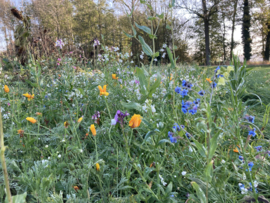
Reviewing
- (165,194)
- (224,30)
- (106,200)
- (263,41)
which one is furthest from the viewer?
(224,30)

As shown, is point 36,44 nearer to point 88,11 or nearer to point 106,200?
point 106,200

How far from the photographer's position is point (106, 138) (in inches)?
59.5

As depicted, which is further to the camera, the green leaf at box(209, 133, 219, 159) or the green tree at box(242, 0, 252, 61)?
the green tree at box(242, 0, 252, 61)

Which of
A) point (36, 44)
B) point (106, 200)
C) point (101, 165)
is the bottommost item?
point (106, 200)

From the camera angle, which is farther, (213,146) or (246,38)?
(246,38)

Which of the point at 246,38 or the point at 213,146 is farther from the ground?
the point at 246,38

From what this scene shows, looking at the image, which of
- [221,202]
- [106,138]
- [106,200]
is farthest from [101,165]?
[221,202]

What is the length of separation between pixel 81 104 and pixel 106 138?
644mm

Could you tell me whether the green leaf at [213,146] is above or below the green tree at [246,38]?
below

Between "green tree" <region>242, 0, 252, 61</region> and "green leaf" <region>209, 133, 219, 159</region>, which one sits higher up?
"green tree" <region>242, 0, 252, 61</region>

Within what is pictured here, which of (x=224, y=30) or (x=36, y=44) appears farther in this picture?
(x=224, y=30)

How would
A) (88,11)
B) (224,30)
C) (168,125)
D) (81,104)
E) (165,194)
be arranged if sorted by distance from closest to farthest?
(165,194) → (168,125) → (81,104) → (88,11) → (224,30)

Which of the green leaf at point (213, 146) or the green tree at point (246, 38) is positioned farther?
the green tree at point (246, 38)

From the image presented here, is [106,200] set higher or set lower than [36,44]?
lower
